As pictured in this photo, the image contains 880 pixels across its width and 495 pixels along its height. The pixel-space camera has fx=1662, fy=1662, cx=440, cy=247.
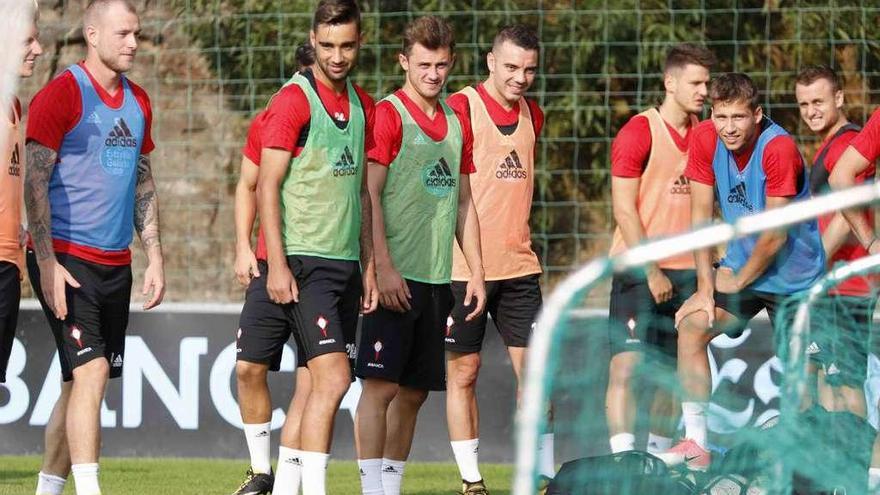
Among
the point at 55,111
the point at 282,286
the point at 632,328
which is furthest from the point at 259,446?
the point at 55,111

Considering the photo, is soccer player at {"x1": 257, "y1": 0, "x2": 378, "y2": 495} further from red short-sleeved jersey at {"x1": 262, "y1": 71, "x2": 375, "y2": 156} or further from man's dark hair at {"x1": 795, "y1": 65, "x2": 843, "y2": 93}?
man's dark hair at {"x1": 795, "y1": 65, "x2": 843, "y2": 93}

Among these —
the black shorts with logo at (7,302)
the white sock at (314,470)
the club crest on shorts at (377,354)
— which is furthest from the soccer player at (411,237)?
the black shorts with logo at (7,302)

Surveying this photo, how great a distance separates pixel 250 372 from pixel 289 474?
0.81 metres

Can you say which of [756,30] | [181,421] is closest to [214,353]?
[181,421]

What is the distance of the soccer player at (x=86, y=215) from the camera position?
21.8ft

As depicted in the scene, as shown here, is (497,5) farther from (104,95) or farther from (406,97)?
(104,95)

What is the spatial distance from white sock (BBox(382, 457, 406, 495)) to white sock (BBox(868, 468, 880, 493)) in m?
2.26

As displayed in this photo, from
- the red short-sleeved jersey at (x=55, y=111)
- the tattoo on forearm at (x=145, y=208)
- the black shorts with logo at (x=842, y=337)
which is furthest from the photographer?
the tattoo on forearm at (x=145, y=208)

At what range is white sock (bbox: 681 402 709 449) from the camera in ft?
16.9

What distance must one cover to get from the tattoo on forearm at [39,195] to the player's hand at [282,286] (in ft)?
2.92

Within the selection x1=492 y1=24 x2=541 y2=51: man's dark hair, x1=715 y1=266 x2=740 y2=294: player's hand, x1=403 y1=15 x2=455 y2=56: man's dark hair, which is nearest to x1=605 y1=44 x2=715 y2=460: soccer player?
x1=715 y1=266 x2=740 y2=294: player's hand

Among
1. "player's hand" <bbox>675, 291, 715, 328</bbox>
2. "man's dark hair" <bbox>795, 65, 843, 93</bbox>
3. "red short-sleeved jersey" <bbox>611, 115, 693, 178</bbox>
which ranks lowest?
"player's hand" <bbox>675, 291, 715, 328</bbox>

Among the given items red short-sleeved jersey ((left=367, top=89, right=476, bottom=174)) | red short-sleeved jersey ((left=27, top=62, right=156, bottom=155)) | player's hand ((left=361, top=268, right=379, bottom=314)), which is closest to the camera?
red short-sleeved jersey ((left=27, top=62, right=156, bottom=155))

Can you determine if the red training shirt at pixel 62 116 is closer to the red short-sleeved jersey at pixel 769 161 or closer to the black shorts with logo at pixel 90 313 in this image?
the black shorts with logo at pixel 90 313
